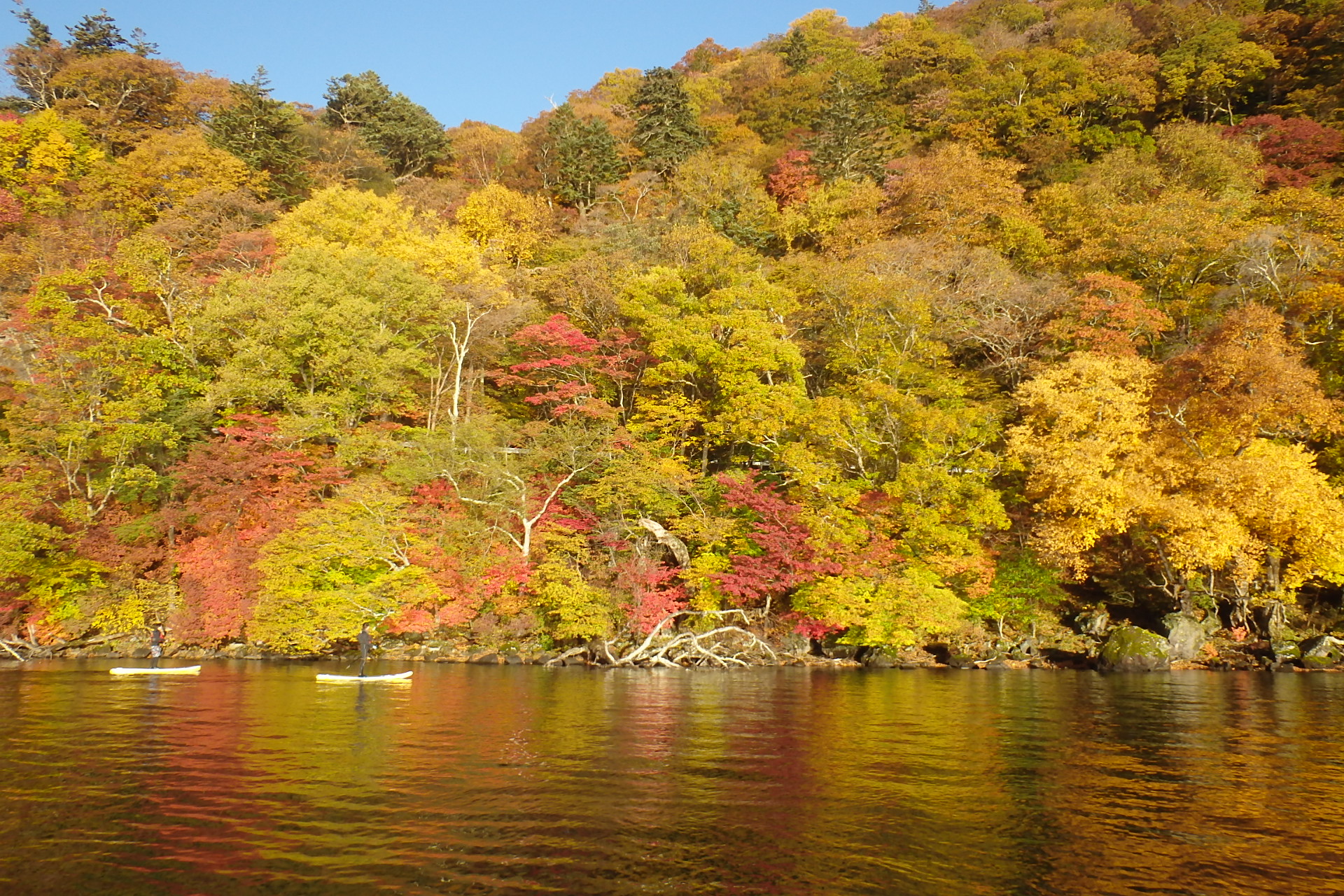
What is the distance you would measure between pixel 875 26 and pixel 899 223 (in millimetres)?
40199

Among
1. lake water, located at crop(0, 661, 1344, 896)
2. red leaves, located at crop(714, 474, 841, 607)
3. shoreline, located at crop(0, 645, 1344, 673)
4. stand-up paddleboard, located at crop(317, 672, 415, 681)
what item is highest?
red leaves, located at crop(714, 474, 841, 607)

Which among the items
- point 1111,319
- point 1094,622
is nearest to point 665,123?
point 1111,319

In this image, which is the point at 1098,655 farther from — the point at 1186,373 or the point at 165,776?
the point at 165,776

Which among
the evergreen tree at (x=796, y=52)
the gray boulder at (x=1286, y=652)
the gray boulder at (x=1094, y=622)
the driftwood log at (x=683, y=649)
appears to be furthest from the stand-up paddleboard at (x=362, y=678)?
the evergreen tree at (x=796, y=52)

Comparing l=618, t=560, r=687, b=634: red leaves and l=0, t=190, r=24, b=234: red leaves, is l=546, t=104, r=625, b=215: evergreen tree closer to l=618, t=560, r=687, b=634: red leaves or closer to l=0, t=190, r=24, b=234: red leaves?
l=618, t=560, r=687, b=634: red leaves

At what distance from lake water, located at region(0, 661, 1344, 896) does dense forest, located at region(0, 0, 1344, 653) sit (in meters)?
9.19

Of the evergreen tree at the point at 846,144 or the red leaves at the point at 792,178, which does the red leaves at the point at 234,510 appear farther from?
the evergreen tree at the point at 846,144

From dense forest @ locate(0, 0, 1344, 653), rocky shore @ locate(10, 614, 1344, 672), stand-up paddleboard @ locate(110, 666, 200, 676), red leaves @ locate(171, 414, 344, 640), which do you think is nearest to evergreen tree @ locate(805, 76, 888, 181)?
dense forest @ locate(0, 0, 1344, 653)

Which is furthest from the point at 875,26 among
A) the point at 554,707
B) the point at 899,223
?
the point at 554,707

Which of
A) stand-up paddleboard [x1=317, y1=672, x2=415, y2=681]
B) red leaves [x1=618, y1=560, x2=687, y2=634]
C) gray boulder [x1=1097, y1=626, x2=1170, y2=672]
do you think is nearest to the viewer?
stand-up paddleboard [x1=317, y1=672, x2=415, y2=681]

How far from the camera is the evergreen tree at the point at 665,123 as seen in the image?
4903cm

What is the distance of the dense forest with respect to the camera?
2475 centimetres

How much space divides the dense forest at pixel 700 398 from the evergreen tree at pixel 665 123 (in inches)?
293

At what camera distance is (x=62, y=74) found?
47188 mm
